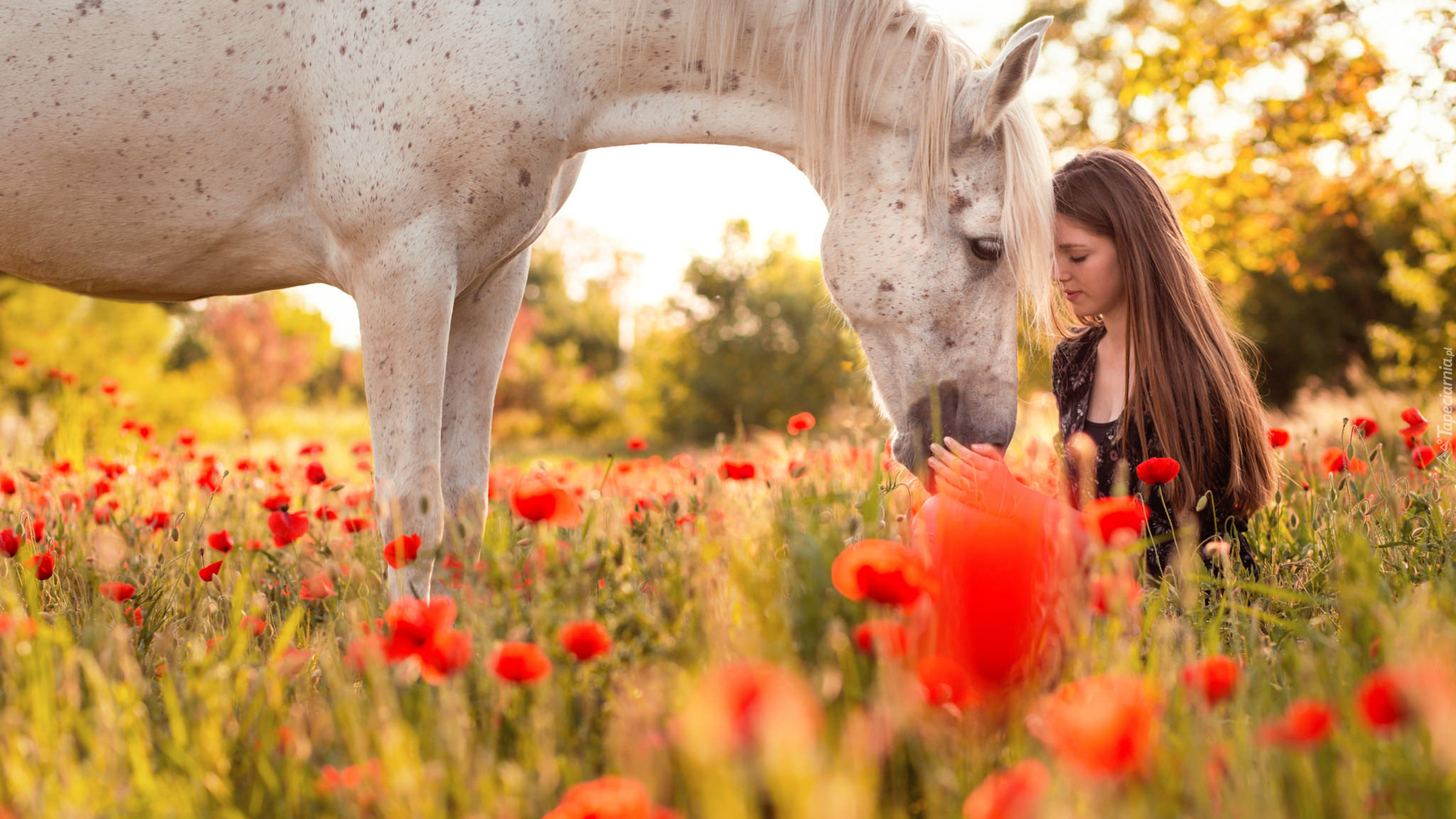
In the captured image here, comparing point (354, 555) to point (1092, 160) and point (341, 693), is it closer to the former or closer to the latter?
point (341, 693)

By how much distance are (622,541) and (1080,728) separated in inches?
38.5

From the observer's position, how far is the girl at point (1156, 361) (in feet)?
9.42

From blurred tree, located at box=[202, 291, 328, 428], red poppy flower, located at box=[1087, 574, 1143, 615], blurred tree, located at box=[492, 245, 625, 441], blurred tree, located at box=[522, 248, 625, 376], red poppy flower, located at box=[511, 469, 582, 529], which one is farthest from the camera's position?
blurred tree, located at box=[522, 248, 625, 376]

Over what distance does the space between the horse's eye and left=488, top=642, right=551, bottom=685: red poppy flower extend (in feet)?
6.55

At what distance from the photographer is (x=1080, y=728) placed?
79cm

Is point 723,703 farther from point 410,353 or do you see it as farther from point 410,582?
point 410,353

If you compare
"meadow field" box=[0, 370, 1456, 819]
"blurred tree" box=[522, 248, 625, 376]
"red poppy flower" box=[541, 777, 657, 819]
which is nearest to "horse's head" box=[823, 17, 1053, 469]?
"meadow field" box=[0, 370, 1456, 819]

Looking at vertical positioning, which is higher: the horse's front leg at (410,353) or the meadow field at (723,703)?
the horse's front leg at (410,353)

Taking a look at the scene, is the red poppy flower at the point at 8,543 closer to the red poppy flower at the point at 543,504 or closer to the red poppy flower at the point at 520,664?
the red poppy flower at the point at 543,504

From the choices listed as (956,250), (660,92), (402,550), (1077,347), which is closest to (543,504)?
(402,550)

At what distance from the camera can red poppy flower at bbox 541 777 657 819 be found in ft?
2.74

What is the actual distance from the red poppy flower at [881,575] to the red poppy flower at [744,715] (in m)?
0.25

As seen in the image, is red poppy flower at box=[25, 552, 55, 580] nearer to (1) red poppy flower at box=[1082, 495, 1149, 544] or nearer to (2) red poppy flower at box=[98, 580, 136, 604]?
(2) red poppy flower at box=[98, 580, 136, 604]

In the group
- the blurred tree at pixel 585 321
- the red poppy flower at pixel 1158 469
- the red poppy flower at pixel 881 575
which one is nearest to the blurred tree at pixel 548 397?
the blurred tree at pixel 585 321
